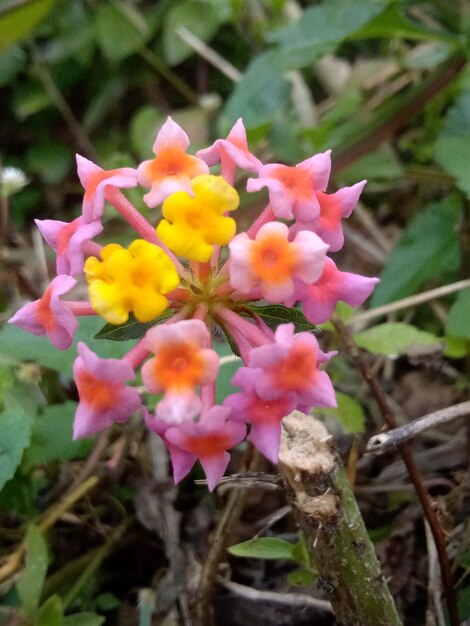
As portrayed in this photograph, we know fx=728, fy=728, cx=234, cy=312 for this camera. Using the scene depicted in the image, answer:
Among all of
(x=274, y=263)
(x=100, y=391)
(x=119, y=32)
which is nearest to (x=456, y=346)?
(x=274, y=263)

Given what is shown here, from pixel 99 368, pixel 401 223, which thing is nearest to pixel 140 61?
pixel 401 223

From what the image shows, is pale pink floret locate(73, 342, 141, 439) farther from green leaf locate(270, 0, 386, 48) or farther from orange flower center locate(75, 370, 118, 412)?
green leaf locate(270, 0, 386, 48)

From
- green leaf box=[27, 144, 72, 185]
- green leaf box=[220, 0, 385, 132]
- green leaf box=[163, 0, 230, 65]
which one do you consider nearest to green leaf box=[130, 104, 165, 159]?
green leaf box=[163, 0, 230, 65]

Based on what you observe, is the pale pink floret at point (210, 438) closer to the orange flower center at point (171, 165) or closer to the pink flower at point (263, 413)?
the pink flower at point (263, 413)

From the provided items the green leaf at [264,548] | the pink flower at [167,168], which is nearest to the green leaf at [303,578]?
the green leaf at [264,548]

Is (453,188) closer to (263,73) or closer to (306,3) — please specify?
(263,73)

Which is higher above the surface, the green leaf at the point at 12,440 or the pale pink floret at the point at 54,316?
the pale pink floret at the point at 54,316
